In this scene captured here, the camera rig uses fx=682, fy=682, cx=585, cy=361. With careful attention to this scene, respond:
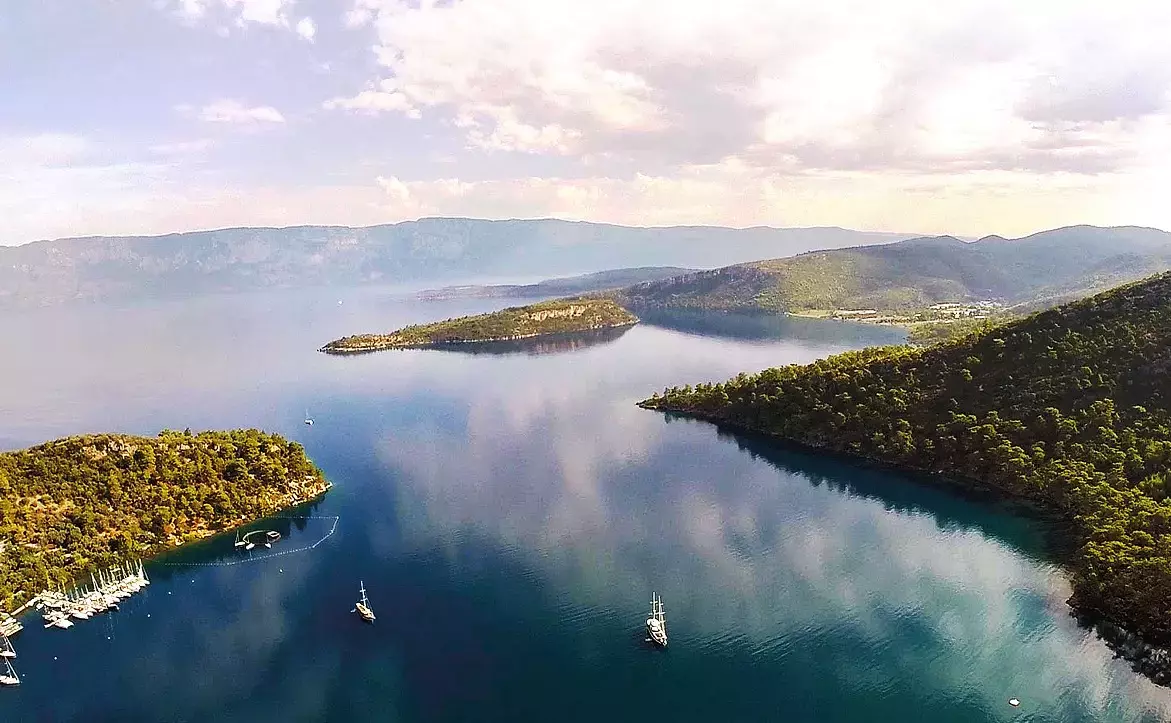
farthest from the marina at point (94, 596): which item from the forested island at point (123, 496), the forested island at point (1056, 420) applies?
the forested island at point (1056, 420)

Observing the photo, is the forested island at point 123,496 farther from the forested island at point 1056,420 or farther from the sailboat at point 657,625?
the forested island at point 1056,420

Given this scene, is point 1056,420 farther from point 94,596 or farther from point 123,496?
point 123,496

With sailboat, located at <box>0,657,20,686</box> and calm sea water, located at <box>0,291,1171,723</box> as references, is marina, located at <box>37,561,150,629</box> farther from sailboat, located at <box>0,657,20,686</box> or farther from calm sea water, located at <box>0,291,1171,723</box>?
sailboat, located at <box>0,657,20,686</box>

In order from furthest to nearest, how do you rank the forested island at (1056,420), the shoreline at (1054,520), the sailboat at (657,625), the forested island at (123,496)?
1. the forested island at (123,496)
2. the forested island at (1056,420)
3. the sailboat at (657,625)
4. the shoreline at (1054,520)

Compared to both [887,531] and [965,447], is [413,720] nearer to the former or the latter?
[887,531]

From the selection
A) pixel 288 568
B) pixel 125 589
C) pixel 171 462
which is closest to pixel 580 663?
pixel 288 568

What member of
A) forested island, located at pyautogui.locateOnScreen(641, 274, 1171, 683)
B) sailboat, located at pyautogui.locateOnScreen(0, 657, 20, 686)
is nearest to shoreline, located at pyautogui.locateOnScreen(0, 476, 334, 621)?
sailboat, located at pyautogui.locateOnScreen(0, 657, 20, 686)
